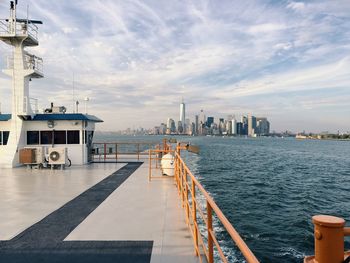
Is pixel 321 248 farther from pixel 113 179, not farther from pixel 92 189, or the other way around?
pixel 113 179

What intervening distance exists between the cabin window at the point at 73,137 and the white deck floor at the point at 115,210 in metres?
4.38

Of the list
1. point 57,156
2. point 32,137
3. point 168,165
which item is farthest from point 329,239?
point 32,137

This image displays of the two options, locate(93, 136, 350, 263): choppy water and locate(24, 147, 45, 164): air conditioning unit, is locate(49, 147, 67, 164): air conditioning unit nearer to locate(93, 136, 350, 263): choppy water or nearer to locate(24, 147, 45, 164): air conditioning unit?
locate(24, 147, 45, 164): air conditioning unit

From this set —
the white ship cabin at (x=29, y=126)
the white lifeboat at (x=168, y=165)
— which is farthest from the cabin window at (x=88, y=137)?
the white lifeboat at (x=168, y=165)

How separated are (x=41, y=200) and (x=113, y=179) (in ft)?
13.2

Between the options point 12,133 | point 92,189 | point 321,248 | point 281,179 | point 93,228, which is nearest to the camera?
point 321,248

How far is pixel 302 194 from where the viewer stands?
819 inches

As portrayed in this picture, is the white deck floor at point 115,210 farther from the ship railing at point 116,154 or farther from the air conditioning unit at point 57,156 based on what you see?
the ship railing at point 116,154

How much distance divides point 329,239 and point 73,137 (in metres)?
16.7

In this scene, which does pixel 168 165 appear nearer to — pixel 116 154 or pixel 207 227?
pixel 116 154

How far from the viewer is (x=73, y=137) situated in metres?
17.4

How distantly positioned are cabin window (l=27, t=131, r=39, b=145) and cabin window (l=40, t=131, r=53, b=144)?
0.28 meters

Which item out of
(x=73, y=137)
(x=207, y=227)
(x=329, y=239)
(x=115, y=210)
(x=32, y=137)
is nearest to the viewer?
(x=329, y=239)

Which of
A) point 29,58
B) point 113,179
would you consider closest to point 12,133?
point 29,58
